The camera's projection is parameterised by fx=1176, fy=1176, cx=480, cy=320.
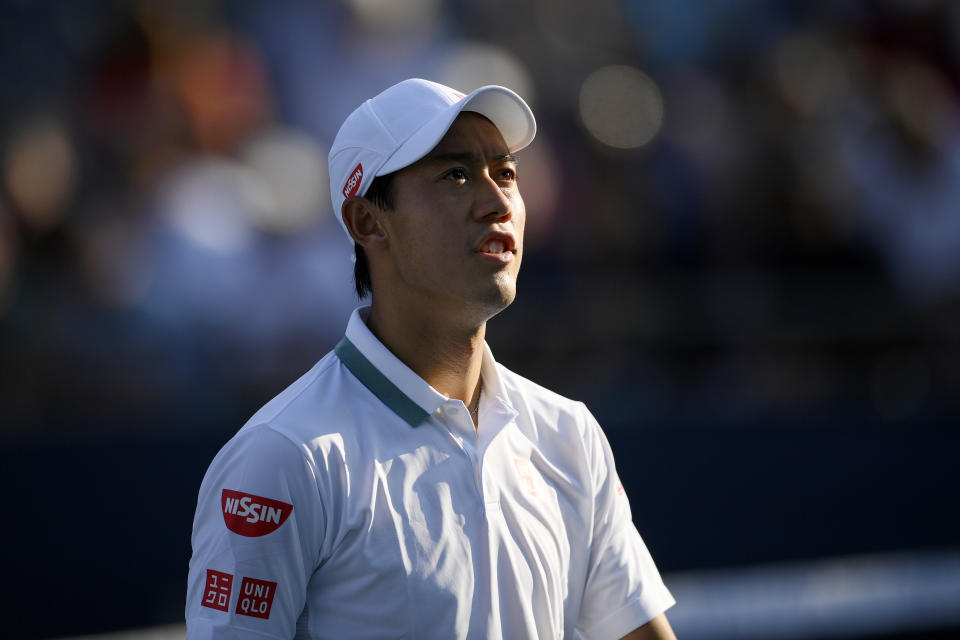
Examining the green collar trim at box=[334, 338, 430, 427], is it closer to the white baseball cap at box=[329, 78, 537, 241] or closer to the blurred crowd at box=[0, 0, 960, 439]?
the white baseball cap at box=[329, 78, 537, 241]

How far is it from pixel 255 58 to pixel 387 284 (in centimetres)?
392

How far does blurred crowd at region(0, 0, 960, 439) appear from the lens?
4605mm

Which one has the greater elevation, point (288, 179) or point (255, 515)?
point (288, 179)

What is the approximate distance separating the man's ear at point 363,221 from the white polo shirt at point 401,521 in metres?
0.14

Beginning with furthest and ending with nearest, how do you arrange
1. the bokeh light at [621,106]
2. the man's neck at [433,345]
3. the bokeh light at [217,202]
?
the bokeh light at [621,106] < the bokeh light at [217,202] < the man's neck at [433,345]

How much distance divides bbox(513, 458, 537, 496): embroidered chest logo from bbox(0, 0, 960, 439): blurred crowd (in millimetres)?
2300

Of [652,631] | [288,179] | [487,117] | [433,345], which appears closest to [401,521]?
[433,345]

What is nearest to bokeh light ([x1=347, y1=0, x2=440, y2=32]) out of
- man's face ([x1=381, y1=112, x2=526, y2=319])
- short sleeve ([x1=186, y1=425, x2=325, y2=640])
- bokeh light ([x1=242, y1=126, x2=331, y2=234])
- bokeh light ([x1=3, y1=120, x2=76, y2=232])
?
bokeh light ([x1=242, y1=126, x2=331, y2=234])

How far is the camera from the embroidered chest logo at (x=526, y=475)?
204 centimetres

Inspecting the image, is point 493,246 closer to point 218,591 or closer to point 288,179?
point 218,591

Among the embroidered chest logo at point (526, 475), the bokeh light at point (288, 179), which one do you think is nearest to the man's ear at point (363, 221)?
the embroidered chest logo at point (526, 475)

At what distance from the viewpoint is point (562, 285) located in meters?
5.30

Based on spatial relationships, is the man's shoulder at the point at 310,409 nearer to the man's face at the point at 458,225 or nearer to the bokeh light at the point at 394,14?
the man's face at the point at 458,225

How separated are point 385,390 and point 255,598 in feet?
1.37
